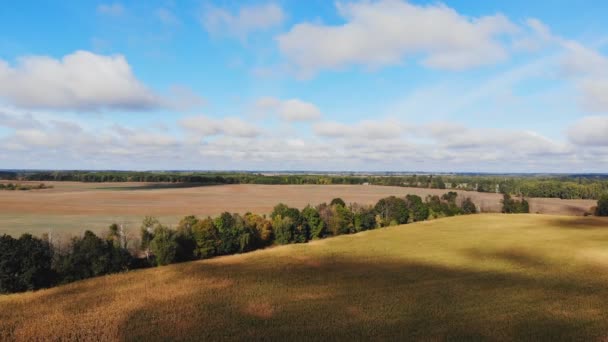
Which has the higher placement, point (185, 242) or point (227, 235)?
point (227, 235)

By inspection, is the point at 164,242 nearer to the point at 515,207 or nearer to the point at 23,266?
the point at 23,266

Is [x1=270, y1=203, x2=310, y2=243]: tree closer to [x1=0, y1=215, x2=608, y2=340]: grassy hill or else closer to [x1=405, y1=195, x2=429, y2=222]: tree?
[x1=0, y1=215, x2=608, y2=340]: grassy hill

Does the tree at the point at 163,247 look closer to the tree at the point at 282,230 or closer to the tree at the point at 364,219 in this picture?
the tree at the point at 282,230

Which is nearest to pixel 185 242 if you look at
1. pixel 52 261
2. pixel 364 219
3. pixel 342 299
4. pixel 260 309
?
pixel 52 261

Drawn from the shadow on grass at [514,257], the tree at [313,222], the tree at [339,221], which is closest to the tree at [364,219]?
the tree at [339,221]

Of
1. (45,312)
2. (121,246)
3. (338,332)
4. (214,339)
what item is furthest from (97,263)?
(338,332)

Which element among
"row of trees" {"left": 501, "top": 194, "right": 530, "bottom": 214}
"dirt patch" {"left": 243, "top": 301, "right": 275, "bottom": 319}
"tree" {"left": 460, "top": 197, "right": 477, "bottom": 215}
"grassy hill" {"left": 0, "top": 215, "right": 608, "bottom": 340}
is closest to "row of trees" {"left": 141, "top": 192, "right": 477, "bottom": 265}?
"grassy hill" {"left": 0, "top": 215, "right": 608, "bottom": 340}
